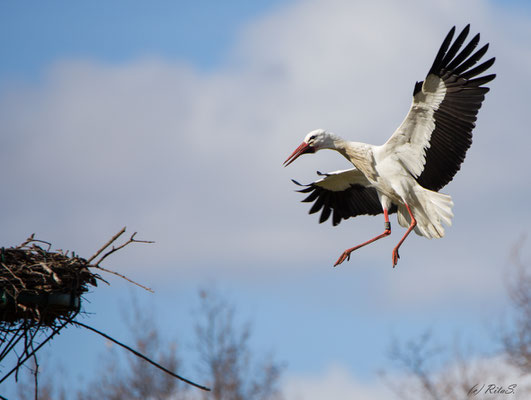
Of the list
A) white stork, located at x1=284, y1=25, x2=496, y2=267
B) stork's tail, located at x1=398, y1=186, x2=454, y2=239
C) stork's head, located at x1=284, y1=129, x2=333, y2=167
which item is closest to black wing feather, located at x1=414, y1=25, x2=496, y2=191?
white stork, located at x1=284, y1=25, x2=496, y2=267

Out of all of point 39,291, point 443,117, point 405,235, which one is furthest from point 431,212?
point 39,291

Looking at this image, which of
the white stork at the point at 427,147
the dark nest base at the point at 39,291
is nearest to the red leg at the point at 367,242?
the white stork at the point at 427,147

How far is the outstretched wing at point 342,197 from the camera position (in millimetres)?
9602

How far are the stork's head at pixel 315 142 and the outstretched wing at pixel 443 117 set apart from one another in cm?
61

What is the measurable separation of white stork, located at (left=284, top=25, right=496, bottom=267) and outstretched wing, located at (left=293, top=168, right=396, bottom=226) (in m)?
0.34

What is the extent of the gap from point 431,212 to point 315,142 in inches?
54.2

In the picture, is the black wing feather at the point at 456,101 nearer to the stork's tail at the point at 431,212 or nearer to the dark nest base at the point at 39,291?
the stork's tail at the point at 431,212

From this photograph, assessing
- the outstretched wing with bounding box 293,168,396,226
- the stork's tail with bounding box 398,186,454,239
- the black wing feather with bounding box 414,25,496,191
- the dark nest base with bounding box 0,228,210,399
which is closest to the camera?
the dark nest base with bounding box 0,228,210,399

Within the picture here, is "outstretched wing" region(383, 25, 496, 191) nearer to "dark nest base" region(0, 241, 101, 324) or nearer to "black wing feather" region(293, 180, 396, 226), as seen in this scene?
"black wing feather" region(293, 180, 396, 226)

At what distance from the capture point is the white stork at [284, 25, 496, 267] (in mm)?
8141

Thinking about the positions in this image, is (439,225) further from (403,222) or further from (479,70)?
(479,70)

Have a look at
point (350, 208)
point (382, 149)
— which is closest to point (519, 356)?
point (350, 208)

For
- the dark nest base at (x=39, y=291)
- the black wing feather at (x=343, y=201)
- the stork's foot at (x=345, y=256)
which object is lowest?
the dark nest base at (x=39, y=291)

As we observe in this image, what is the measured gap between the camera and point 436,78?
322 inches
